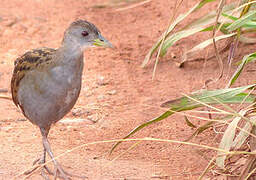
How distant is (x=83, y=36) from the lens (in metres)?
4.38

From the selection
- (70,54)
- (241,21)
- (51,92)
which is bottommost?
(51,92)

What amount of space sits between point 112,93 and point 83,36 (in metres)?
1.70

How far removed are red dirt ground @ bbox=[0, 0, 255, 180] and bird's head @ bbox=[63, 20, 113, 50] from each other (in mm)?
546

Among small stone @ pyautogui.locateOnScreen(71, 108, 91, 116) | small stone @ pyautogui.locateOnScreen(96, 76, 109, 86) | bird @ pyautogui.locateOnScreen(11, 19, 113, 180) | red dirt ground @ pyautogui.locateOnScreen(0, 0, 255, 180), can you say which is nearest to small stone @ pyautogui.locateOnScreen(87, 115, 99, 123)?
red dirt ground @ pyautogui.locateOnScreen(0, 0, 255, 180)

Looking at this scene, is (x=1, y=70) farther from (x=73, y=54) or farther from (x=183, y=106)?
(x=183, y=106)

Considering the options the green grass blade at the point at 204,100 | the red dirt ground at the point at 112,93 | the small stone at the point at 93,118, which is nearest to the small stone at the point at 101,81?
the red dirt ground at the point at 112,93

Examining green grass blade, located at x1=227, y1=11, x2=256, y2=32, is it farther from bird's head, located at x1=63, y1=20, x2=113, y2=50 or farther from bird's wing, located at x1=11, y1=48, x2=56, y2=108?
bird's wing, located at x1=11, y1=48, x2=56, y2=108

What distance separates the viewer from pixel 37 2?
8391mm

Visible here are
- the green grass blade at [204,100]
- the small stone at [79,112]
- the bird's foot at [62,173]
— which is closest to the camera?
the green grass blade at [204,100]

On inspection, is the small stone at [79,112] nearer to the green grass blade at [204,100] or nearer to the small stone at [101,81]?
the small stone at [101,81]

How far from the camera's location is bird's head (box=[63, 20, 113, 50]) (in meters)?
4.36

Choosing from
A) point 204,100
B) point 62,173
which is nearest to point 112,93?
point 62,173

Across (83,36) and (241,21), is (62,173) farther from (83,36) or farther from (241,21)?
(241,21)

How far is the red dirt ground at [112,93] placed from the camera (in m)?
4.52
